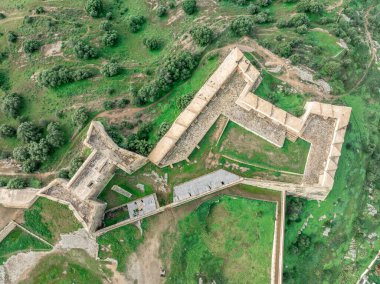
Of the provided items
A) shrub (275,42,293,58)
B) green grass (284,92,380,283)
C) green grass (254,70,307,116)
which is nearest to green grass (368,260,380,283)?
green grass (284,92,380,283)

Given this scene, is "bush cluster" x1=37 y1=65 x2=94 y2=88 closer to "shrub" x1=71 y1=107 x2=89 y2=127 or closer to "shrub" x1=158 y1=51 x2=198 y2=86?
"shrub" x1=71 y1=107 x2=89 y2=127

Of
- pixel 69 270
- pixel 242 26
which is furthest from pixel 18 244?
pixel 242 26

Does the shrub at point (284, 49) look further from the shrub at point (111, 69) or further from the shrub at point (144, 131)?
the shrub at point (111, 69)

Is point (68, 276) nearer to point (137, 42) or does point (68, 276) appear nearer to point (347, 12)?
point (137, 42)

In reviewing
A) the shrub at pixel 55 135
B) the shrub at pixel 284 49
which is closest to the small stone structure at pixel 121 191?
the shrub at pixel 55 135

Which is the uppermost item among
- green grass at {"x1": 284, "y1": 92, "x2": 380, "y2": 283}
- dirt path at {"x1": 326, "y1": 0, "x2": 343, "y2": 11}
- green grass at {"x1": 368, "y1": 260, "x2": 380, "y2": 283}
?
dirt path at {"x1": 326, "y1": 0, "x2": 343, "y2": 11}
